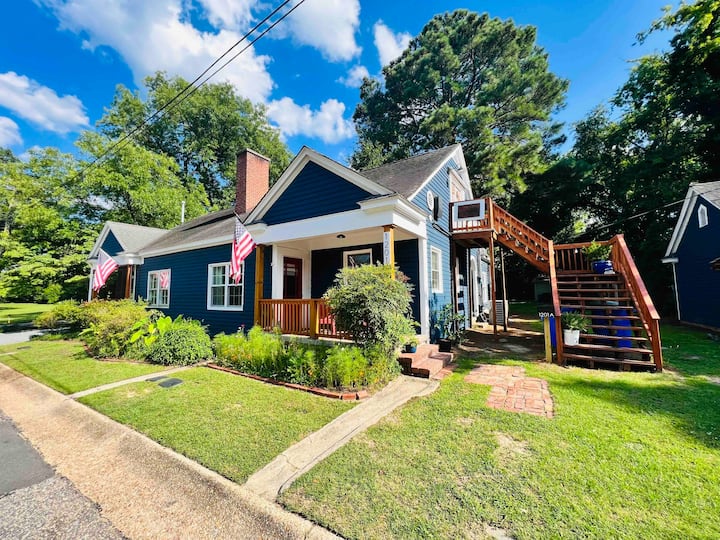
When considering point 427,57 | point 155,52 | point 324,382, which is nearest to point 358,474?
point 324,382

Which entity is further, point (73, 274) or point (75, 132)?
point (75, 132)

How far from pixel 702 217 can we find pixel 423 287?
12.8 metres

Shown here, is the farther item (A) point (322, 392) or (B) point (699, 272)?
(B) point (699, 272)

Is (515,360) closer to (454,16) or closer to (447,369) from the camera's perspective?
(447,369)

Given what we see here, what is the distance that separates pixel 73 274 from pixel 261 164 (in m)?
15.6

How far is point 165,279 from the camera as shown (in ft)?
42.7

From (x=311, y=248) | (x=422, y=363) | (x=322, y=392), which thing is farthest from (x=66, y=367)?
(x=422, y=363)

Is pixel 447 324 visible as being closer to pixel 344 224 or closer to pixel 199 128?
pixel 344 224

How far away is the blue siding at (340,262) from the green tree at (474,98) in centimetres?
1492

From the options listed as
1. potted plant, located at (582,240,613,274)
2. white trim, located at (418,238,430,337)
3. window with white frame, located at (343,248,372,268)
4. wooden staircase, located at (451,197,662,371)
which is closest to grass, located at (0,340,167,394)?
window with white frame, located at (343,248,372,268)

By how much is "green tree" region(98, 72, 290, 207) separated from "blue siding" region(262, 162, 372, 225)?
23.1 m

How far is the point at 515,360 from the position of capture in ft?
23.9

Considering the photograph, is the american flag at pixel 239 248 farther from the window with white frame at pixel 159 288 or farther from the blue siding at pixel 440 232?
the window with white frame at pixel 159 288

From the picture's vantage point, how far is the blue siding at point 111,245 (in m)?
14.9
